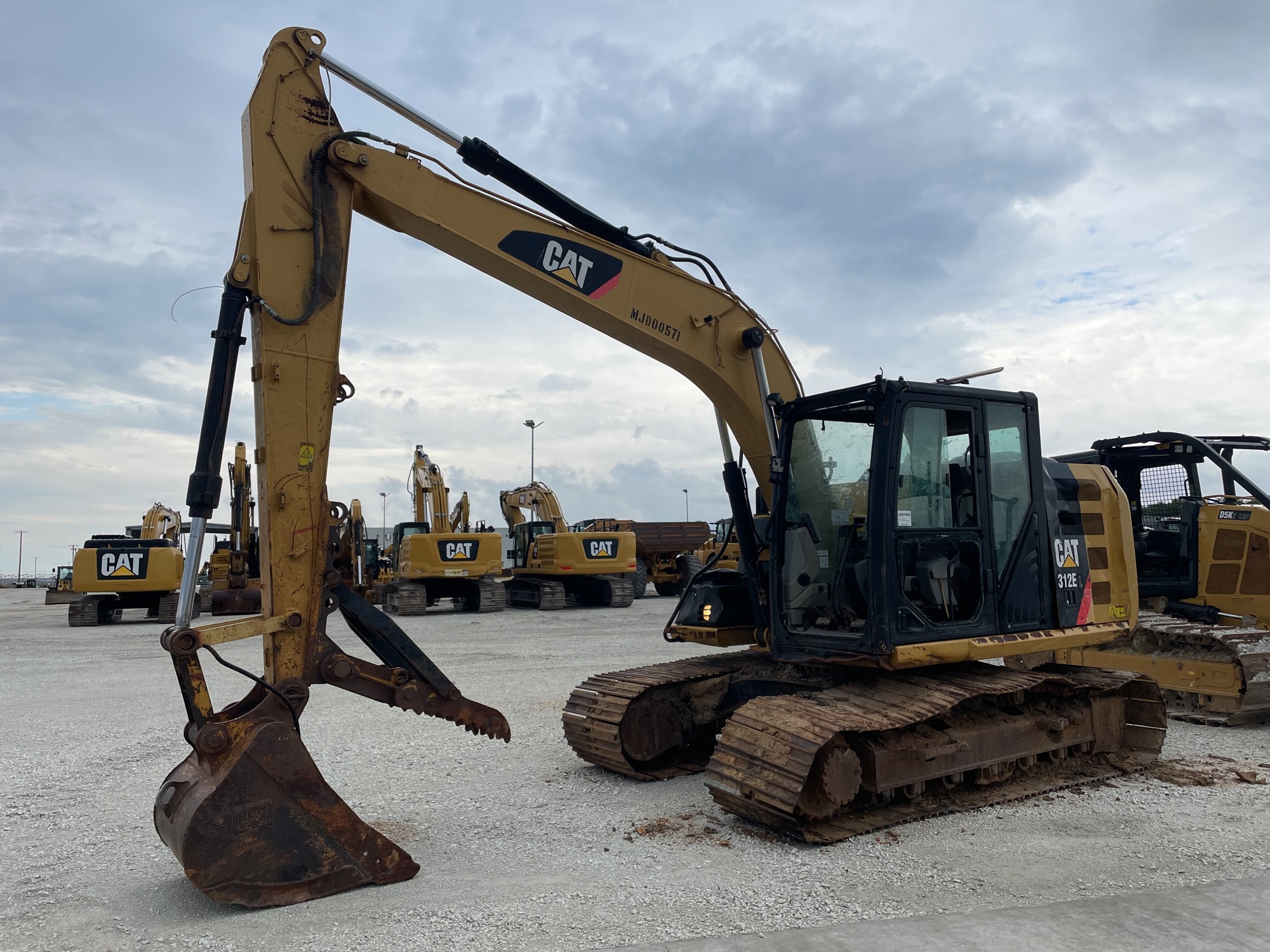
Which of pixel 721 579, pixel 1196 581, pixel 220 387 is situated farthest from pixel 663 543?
pixel 220 387

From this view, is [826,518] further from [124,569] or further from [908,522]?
[124,569]

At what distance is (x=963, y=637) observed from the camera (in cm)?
612

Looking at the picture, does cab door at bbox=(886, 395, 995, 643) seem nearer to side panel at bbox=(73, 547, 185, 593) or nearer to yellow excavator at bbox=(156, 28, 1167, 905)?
yellow excavator at bbox=(156, 28, 1167, 905)

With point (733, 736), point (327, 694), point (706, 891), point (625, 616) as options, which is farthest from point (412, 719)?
point (625, 616)

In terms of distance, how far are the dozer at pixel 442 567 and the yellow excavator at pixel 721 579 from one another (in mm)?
16836

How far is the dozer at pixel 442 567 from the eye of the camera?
23.6 m

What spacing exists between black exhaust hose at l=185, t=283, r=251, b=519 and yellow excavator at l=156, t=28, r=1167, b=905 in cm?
2

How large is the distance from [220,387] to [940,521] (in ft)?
14.3

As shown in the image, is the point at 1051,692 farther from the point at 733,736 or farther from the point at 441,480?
the point at 441,480

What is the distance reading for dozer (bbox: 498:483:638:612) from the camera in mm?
25562

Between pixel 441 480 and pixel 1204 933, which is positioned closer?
pixel 1204 933

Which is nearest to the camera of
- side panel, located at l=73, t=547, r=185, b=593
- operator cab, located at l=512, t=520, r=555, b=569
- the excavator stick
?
the excavator stick

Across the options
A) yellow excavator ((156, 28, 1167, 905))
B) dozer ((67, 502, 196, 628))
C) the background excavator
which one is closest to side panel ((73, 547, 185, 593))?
dozer ((67, 502, 196, 628))

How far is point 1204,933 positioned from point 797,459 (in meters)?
3.51
